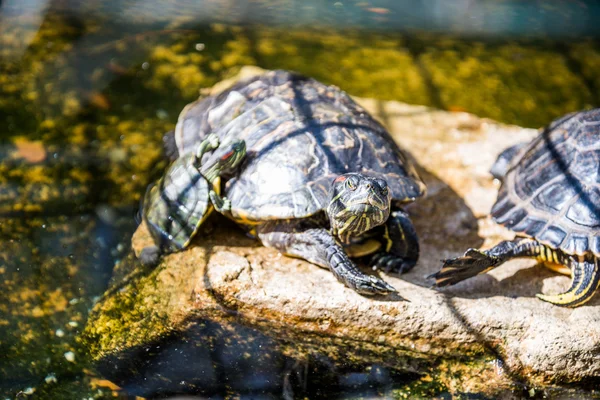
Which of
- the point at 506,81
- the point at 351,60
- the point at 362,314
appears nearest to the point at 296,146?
the point at 362,314

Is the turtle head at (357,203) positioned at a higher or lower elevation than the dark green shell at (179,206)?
higher

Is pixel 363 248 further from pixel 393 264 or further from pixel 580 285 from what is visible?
pixel 580 285

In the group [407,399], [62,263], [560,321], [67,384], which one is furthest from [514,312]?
[62,263]

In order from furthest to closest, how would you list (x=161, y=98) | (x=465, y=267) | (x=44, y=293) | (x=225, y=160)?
(x=161, y=98) < (x=44, y=293) < (x=225, y=160) < (x=465, y=267)

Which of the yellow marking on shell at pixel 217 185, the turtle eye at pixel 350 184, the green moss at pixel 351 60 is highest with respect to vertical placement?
the turtle eye at pixel 350 184

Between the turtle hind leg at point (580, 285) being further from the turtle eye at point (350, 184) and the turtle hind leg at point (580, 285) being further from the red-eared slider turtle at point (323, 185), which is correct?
the turtle eye at point (350, 184)

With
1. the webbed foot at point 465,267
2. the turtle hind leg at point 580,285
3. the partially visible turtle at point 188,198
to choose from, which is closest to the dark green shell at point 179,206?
the partially visible turtle at point 188,198

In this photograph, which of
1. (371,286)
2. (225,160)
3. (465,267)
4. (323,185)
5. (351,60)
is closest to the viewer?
(371,286)
